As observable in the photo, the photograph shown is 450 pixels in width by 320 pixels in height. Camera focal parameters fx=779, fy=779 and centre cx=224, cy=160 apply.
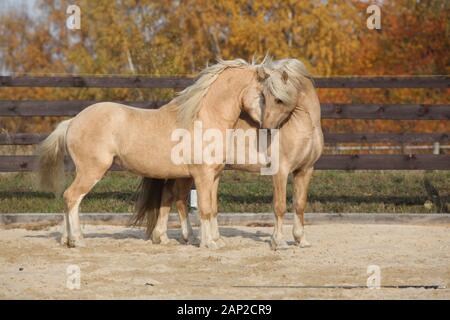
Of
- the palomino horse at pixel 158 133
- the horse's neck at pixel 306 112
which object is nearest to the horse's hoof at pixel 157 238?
the palomino horse at pixel 158 133

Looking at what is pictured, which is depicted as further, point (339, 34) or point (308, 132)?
Result: point (339, 34)

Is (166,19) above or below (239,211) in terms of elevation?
above

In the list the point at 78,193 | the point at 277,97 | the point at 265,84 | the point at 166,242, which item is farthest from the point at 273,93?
the point at 78,193

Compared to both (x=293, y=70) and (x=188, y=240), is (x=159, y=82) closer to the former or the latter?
(x=188, y=240)

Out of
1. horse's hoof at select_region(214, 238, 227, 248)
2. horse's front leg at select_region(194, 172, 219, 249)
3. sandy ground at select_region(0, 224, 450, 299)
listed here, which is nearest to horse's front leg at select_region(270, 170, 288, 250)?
sandy ground at select_region(0, 224, 450, 299)

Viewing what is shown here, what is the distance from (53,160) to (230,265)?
2313 mm

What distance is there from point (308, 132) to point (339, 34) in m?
19.0

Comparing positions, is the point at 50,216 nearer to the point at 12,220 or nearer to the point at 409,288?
the point at 12,220

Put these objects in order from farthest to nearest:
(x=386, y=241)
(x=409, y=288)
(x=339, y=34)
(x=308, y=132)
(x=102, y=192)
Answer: (x=339, y=34) → (x=102, y=192) → (x=386, y=241) → (x=308, y=132) → (x=409, y=288)

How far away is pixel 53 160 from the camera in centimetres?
779

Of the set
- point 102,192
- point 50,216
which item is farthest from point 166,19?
point 50,216

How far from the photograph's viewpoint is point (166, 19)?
29094 mm

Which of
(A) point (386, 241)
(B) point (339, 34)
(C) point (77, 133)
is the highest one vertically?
(B) point (339, 34)
